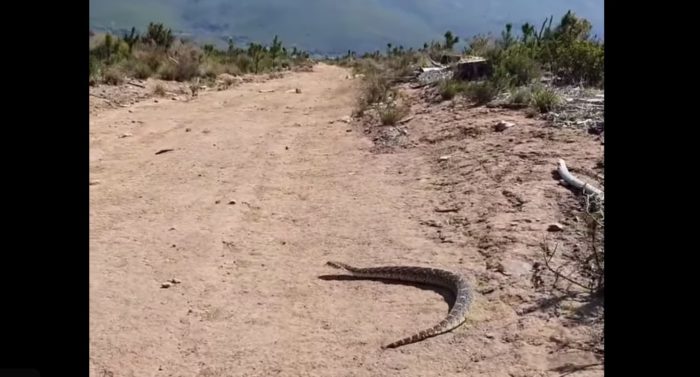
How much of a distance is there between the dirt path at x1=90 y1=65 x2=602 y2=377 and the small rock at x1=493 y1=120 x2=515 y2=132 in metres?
0.94

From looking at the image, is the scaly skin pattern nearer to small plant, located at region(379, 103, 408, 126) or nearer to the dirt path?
the dirt path

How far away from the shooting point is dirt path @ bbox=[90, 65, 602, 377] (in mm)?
3830

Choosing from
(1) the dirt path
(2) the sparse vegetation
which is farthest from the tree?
(1) the dirt path

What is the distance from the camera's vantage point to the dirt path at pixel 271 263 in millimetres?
3830

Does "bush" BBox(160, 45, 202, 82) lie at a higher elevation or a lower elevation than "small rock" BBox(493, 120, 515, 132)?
higher

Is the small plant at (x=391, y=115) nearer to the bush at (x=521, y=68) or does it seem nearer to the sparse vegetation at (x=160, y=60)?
the bush at (x=521, y=68)

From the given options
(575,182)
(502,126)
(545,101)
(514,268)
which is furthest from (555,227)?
(545,101)

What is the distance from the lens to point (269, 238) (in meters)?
5.94
